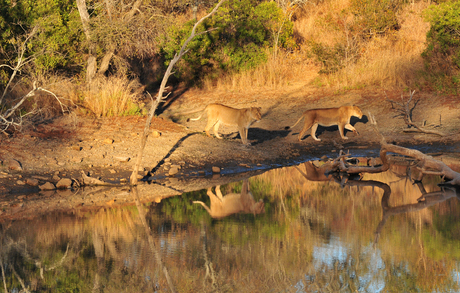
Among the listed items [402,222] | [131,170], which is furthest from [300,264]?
[131,170]

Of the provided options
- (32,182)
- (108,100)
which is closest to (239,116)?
(108,100)

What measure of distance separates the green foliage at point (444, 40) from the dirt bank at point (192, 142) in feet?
4.89

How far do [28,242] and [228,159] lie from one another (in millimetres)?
6516

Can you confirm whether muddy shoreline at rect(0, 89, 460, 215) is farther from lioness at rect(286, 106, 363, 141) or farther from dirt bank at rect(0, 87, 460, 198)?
lioness at rect(286, 106, 363, 141)

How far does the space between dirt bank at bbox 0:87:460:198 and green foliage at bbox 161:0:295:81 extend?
3.76 meters

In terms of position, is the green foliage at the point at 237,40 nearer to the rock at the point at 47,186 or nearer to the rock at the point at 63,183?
the rock at the point at 63,183

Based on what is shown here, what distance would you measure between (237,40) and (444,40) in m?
8.57

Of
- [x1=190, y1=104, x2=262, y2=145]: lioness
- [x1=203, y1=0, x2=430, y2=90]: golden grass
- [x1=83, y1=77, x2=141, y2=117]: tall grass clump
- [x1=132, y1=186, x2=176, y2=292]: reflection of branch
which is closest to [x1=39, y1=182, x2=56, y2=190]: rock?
[x1=132, y1=186, x2=176, y2=292]: reflection of branch

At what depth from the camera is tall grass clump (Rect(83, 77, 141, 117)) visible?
49.2 ft

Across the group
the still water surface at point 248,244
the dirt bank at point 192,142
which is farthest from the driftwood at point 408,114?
the still water surface at point 248,244

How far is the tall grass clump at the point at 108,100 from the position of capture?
1499 cm

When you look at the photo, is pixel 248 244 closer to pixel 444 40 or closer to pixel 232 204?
pixel 232 204

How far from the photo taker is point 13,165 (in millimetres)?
10914

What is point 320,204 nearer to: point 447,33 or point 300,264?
point 300,264
